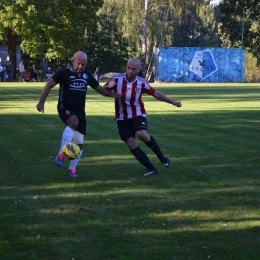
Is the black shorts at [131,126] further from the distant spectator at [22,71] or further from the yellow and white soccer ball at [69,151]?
the distant spectator at [22,71]

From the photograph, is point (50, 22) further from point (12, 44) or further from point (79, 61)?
point (79, 61)

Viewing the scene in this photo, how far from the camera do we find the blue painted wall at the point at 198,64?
5344cm

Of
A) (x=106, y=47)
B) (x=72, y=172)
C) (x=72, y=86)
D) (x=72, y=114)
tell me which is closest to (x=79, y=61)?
(x=72, y=86)

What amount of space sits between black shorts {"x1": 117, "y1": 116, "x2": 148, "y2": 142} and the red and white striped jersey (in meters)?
0.06

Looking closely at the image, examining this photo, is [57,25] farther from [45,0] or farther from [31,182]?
[31,182]

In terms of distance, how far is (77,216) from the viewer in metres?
6.81

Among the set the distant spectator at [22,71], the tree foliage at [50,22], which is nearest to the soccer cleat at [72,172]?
the distant spectator at [22,71]

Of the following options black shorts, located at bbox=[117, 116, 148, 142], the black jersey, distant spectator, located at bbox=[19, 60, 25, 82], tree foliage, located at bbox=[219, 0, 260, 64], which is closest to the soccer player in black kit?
the black jersey

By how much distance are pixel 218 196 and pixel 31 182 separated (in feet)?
8.35

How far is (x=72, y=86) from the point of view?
9000 millimetres

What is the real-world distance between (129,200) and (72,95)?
7.01 feet

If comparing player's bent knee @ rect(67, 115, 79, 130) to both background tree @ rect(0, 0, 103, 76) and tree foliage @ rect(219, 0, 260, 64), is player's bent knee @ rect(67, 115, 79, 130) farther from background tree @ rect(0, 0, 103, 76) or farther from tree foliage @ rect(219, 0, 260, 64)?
tree foliage @ rect(219, 0, 260, 64)

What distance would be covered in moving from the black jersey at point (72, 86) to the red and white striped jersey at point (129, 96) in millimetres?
450

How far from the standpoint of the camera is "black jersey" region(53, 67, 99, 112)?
898 cm
